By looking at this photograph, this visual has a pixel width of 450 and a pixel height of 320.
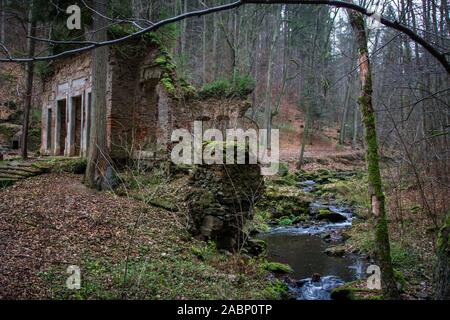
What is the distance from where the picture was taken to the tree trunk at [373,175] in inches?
212

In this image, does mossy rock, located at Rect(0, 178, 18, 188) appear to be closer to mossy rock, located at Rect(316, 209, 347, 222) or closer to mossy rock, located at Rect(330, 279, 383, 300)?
mossy rock, located at Rect(330, 279, 383, 300)

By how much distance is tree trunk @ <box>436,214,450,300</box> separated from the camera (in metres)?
4.12

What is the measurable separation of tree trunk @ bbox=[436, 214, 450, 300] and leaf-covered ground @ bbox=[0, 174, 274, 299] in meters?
2.66

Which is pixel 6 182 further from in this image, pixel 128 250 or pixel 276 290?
pixel 276 290

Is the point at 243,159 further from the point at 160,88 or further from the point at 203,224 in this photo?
the point at 160,88

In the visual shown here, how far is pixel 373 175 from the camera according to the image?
546cm

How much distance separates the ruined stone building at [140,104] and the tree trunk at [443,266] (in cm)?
1087

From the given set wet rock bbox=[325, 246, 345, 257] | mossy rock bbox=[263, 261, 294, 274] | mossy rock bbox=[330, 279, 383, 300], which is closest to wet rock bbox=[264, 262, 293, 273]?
mossy rock bbox=[263, 261, 294, 274]

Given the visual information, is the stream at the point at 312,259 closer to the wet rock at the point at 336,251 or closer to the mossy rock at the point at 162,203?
the wet rock at the point at 336,251

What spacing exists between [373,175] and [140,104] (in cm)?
1097

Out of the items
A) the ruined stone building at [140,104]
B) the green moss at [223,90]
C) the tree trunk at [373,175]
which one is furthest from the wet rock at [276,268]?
the green moss at [223,90]

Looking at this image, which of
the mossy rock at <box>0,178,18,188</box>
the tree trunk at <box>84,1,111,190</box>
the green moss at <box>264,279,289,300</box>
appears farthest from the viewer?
the tree trunk at <box>84,1,111,190</box>

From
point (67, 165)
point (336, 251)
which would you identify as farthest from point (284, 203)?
point (67, 165)
